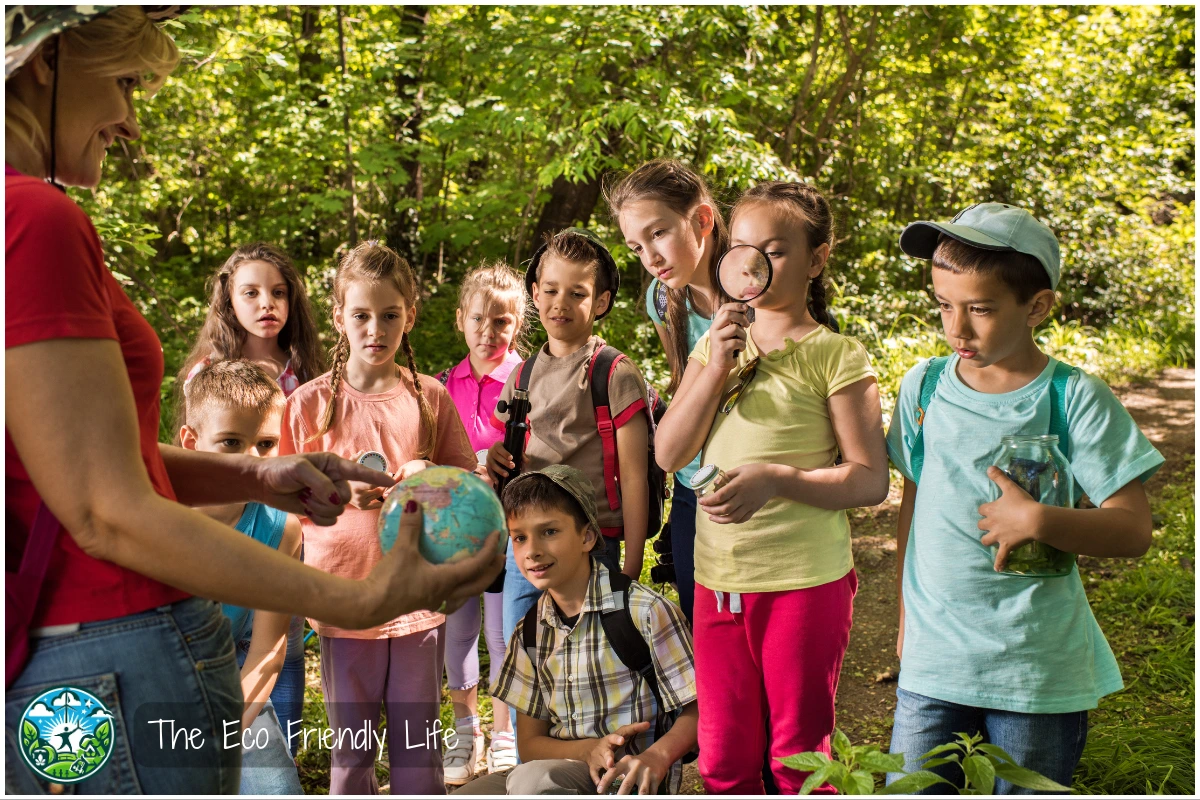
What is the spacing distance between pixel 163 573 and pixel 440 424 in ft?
7.09

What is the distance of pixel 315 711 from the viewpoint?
4383 millimetres

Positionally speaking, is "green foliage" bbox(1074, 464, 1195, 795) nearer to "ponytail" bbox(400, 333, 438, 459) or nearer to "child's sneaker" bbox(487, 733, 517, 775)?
"child's sneaker" bbox(487, 733, 517, 775)

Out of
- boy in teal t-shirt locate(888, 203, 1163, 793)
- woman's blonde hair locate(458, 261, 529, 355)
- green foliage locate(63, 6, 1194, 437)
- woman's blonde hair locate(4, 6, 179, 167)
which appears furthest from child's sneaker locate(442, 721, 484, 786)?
green foliage locate(63, 6, 1194, 437)

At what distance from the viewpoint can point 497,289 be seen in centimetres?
430

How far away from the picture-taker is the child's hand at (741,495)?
255 centimetres

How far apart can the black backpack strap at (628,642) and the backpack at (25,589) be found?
1.72 meters

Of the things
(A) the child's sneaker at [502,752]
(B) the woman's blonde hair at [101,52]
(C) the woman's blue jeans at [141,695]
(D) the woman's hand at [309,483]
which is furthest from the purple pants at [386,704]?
(B) the woman's blonde hair at [101,52]

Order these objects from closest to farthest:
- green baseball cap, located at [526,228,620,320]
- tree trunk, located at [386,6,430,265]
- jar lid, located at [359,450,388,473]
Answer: jar lid, located at [359,450,388,473] → green baseball cap, located at [526,228,620,320] → tree trunk, located at [386,6,430,265]

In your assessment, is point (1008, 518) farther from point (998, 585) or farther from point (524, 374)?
point (524, 374)

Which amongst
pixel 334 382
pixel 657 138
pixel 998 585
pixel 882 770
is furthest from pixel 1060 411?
pixel 657 138

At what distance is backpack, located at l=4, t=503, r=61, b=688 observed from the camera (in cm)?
150

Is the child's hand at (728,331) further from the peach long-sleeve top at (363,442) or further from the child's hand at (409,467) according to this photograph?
the peach long-sleeve top at (363,442)

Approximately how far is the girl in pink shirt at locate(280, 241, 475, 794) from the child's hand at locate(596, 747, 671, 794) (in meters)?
0.94

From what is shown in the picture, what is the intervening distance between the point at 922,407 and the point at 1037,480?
1.52 feet
